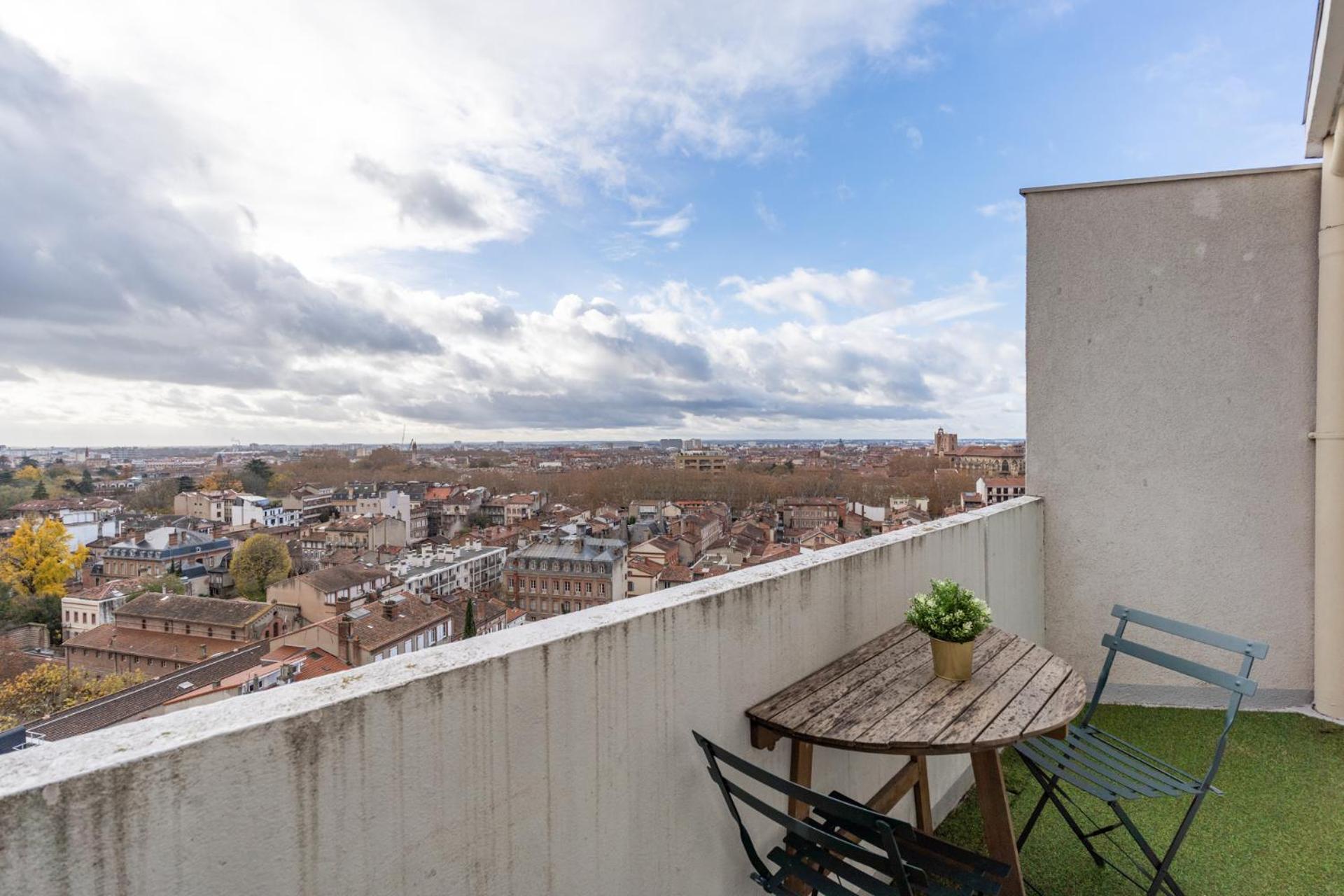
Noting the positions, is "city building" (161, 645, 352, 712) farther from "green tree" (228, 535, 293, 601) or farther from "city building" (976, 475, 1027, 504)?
"green tree" (228, 535, 293, 601)

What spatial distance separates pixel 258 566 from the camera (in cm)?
983

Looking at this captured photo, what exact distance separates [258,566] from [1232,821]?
1178 centimetres

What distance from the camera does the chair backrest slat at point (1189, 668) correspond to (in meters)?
2.08

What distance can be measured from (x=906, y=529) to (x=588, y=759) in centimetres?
218

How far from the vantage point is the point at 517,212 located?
544 inches

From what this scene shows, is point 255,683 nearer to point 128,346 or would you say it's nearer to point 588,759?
point 588,759

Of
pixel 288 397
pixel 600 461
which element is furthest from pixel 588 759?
pixel 288 397

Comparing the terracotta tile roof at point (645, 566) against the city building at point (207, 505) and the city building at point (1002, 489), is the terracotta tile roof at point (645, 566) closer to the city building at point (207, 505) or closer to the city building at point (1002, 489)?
the city building at point (1002, 489)

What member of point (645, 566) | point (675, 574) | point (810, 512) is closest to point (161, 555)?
point (645, 566)

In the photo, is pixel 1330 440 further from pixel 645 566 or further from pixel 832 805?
pixel 645 566

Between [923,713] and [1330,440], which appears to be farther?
[1330,440]

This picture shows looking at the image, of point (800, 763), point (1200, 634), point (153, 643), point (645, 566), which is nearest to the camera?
point (800, 763)

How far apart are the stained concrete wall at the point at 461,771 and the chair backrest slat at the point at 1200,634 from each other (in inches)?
66.0

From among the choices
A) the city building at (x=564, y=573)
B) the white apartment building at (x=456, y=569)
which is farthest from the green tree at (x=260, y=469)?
the city building at (x=564, y=573)
